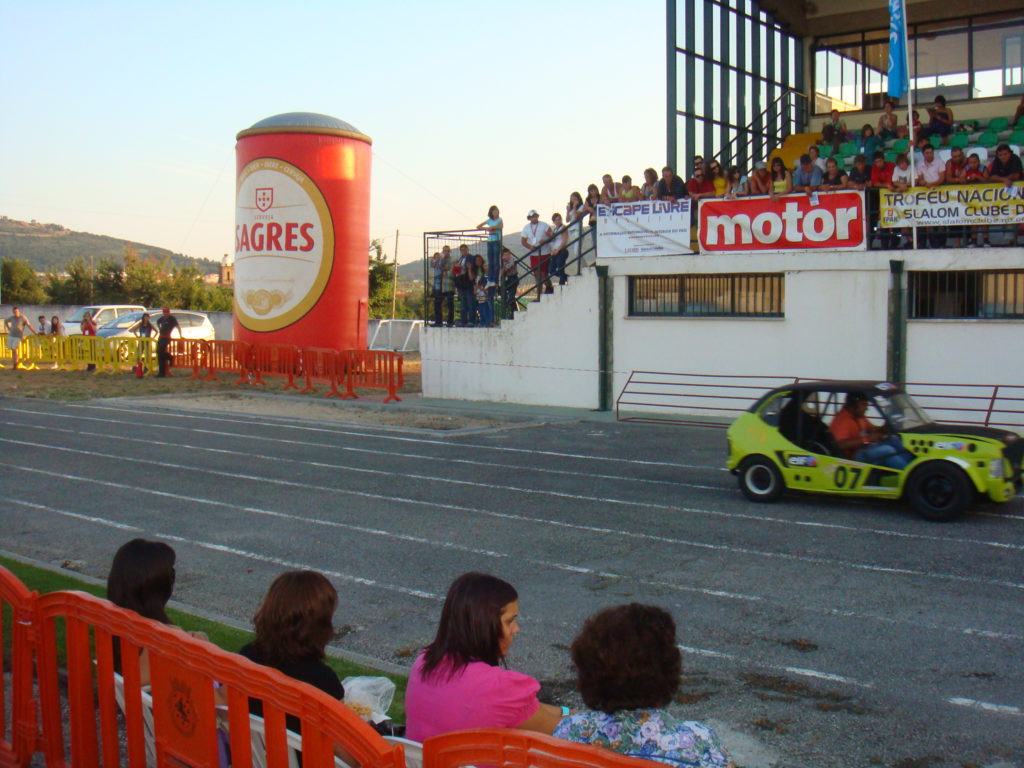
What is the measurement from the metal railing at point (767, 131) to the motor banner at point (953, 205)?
9.04 metres

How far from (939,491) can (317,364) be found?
18.8 metres

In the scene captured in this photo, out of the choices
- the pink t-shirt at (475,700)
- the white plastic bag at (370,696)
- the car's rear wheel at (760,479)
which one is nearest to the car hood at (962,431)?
the car's rear wheel at (760,479)

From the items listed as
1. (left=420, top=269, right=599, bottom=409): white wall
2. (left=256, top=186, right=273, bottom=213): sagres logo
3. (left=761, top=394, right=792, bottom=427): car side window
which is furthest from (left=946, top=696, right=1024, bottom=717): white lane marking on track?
(left=256, top=186, right=273, bottom=213): sagres logo

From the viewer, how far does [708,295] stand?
Answer: 21203 millimetres

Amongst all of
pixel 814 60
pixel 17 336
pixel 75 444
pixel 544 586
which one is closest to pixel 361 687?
pixel 544 586

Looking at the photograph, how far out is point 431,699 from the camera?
13.1 feet

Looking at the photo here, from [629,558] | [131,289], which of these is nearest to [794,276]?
[629,558]

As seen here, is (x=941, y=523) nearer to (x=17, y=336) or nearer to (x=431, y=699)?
(x=431, y=699)

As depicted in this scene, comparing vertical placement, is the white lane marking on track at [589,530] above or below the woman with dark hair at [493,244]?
below

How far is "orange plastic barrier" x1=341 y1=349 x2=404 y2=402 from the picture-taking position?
2511cm

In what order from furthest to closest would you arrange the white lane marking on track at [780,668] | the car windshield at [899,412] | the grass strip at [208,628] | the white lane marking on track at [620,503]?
the car windshield at [899,412], the white lane marking on track at [620,503], the white lane marking on track at [780,668], the grass strip at [208,628]

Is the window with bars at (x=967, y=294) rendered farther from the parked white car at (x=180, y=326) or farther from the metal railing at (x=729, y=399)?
the parked white car at (x=180, y=326)

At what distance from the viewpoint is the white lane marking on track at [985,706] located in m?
5.98

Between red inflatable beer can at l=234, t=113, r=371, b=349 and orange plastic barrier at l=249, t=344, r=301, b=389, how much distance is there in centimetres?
79
